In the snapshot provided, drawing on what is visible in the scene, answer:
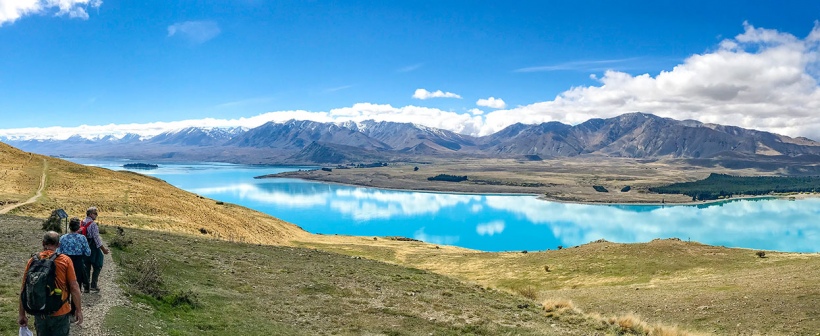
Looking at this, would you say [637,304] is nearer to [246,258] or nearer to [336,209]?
[246,258]

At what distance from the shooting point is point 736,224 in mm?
140625

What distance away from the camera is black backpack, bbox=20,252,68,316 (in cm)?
791

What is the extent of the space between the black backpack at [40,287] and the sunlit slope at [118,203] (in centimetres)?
3438

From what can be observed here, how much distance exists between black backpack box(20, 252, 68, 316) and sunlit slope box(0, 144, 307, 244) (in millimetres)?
34378

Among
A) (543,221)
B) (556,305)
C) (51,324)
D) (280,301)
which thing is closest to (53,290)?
(51,324)

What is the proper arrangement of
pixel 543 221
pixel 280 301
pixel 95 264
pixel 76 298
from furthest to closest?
pixel 543 221 < pixel 280 301 < pixel 95 264 < pixel 76 298

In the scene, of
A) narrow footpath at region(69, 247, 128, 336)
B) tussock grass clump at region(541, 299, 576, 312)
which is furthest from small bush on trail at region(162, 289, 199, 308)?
tussock grass clump at region(541, 299, 576, 312)

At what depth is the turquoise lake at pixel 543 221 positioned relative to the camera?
11573 centimetres

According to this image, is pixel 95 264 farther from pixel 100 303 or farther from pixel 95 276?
pixel 100 303

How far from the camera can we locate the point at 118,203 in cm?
4747

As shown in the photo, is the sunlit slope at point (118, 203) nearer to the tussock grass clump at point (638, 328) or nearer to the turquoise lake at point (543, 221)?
the tussock grass clump at point (638, 328)

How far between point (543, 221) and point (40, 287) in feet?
475

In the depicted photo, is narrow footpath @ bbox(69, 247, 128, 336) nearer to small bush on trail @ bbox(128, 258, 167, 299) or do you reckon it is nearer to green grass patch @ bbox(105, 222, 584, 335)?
green grass patch @ bbox(105, 222, 584, 335)

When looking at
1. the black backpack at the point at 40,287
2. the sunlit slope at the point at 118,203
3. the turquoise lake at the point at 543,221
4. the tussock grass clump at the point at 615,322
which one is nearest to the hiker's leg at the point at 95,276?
the black backpack at the point at 40,287
